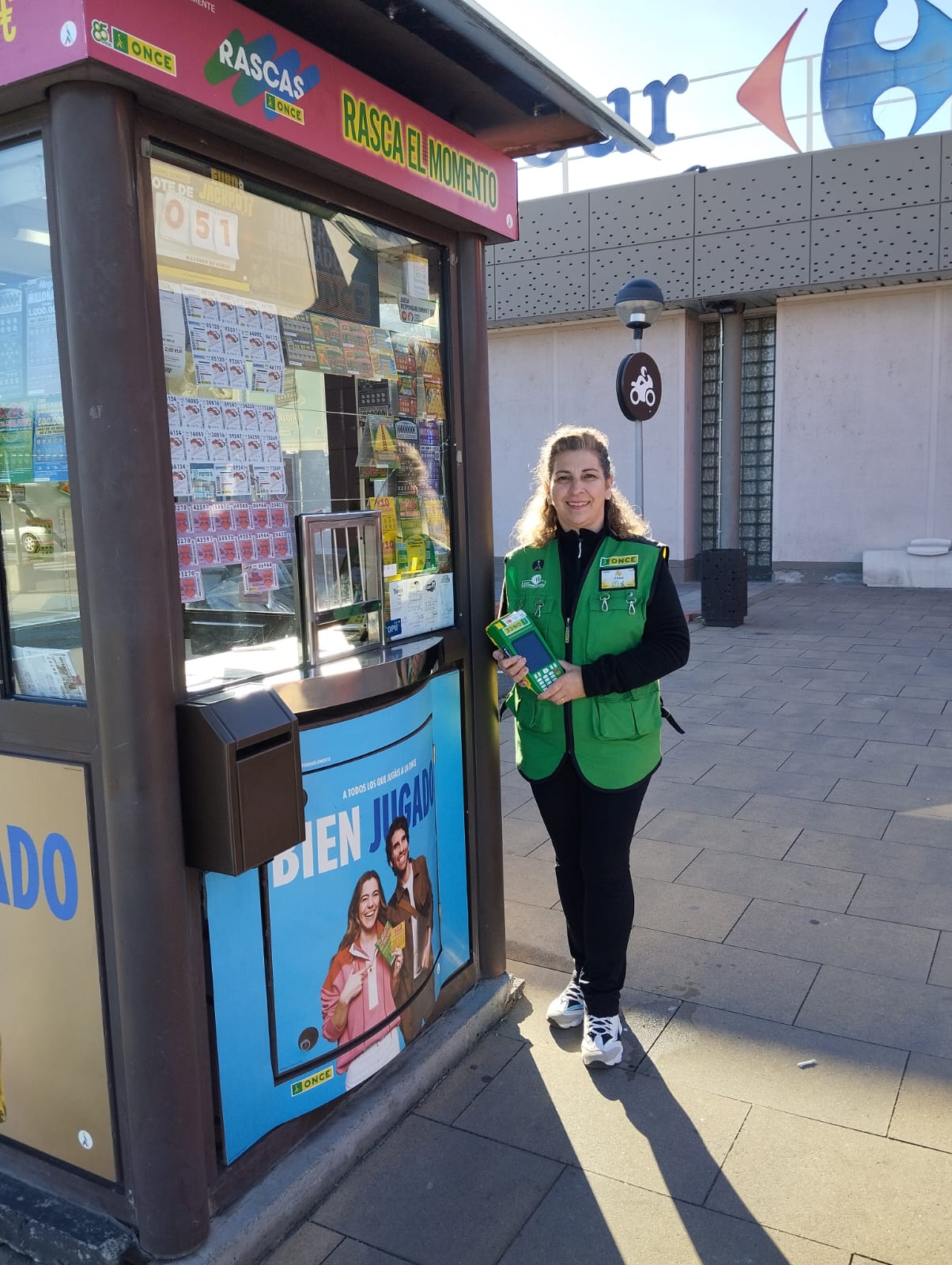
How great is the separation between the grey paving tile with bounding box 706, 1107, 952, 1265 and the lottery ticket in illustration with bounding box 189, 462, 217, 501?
2052mm

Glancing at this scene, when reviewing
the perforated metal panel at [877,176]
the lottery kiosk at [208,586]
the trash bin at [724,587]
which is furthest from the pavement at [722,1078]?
the perforated metal panel at [877,176]

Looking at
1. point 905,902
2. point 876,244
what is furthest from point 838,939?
point 876,244

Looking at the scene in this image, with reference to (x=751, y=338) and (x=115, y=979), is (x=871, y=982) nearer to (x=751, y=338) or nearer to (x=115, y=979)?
(x=115, y=979)

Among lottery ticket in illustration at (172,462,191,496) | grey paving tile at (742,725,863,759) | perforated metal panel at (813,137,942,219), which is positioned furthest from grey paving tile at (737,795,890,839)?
perforated metal panel at (813,137,942,219)

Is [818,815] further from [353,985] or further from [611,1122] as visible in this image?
[353,985]

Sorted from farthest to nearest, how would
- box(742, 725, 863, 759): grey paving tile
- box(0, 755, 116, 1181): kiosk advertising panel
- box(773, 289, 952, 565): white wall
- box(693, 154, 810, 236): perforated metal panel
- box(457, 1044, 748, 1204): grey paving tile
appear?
box(773, 289, 952, 565): white wall < box(693, 154, 810, 236): perforated metal panel < box(742, 725, 863, 759): grey paving tile < box(457, 1044, 748, 1204): grey paving tile < box(0, 755, 116, 1181): kiosk advertising panel

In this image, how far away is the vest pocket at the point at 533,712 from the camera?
295cm

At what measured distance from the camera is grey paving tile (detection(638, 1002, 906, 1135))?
2750mm

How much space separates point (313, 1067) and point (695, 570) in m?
12.8

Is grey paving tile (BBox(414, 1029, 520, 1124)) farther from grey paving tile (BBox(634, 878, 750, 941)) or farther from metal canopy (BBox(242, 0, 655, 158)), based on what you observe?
metal canopy (BBox(242, 0, 655, 158))

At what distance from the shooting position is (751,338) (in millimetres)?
14812

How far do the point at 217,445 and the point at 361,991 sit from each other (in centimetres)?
145

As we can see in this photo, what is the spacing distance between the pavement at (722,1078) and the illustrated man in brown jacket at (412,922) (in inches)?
9.5

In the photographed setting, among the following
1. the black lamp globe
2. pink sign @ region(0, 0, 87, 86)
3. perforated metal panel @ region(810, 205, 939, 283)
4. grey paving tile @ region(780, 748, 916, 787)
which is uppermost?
perforated metal panel @ region(810, 205, 939, 283)
